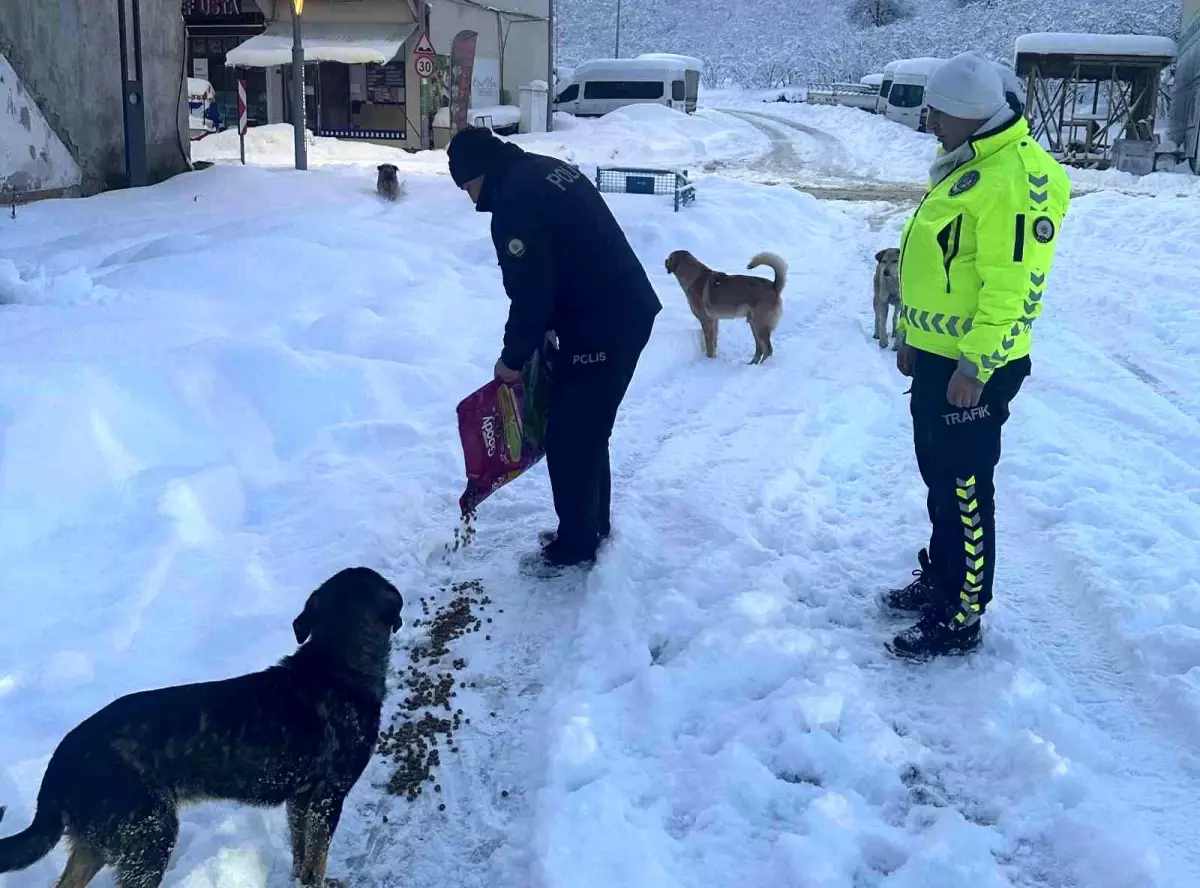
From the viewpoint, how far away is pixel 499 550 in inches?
187

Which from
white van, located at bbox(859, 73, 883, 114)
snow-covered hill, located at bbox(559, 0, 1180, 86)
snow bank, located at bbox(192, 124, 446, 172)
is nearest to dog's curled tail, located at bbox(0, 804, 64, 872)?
snow bank, located at bbox(192, 124, 446, 172)

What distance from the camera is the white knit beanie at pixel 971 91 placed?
10.8 feet

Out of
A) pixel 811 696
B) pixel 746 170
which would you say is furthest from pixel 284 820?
pixel 746 170

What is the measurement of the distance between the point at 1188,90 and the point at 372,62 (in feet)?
61.8

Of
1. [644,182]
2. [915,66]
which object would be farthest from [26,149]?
[915,66]

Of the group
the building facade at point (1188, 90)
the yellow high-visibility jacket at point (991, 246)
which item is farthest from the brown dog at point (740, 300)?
the building facade at point (1188, 90)

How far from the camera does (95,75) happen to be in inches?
448

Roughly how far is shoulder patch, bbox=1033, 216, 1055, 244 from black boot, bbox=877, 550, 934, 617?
133 cm

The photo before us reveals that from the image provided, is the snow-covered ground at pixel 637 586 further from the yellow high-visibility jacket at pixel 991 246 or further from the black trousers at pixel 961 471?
the yellow high-visibility jacket at pixel 991 246

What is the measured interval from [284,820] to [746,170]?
22140mm

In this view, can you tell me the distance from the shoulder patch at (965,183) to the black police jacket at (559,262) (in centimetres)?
135

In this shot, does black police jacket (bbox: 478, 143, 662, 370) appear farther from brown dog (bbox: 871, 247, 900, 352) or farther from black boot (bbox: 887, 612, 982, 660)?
brown dog (bbox: 871, 247, 900, 352)

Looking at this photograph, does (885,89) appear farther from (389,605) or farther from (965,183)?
(389,605)

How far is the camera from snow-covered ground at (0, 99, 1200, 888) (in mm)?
2844
